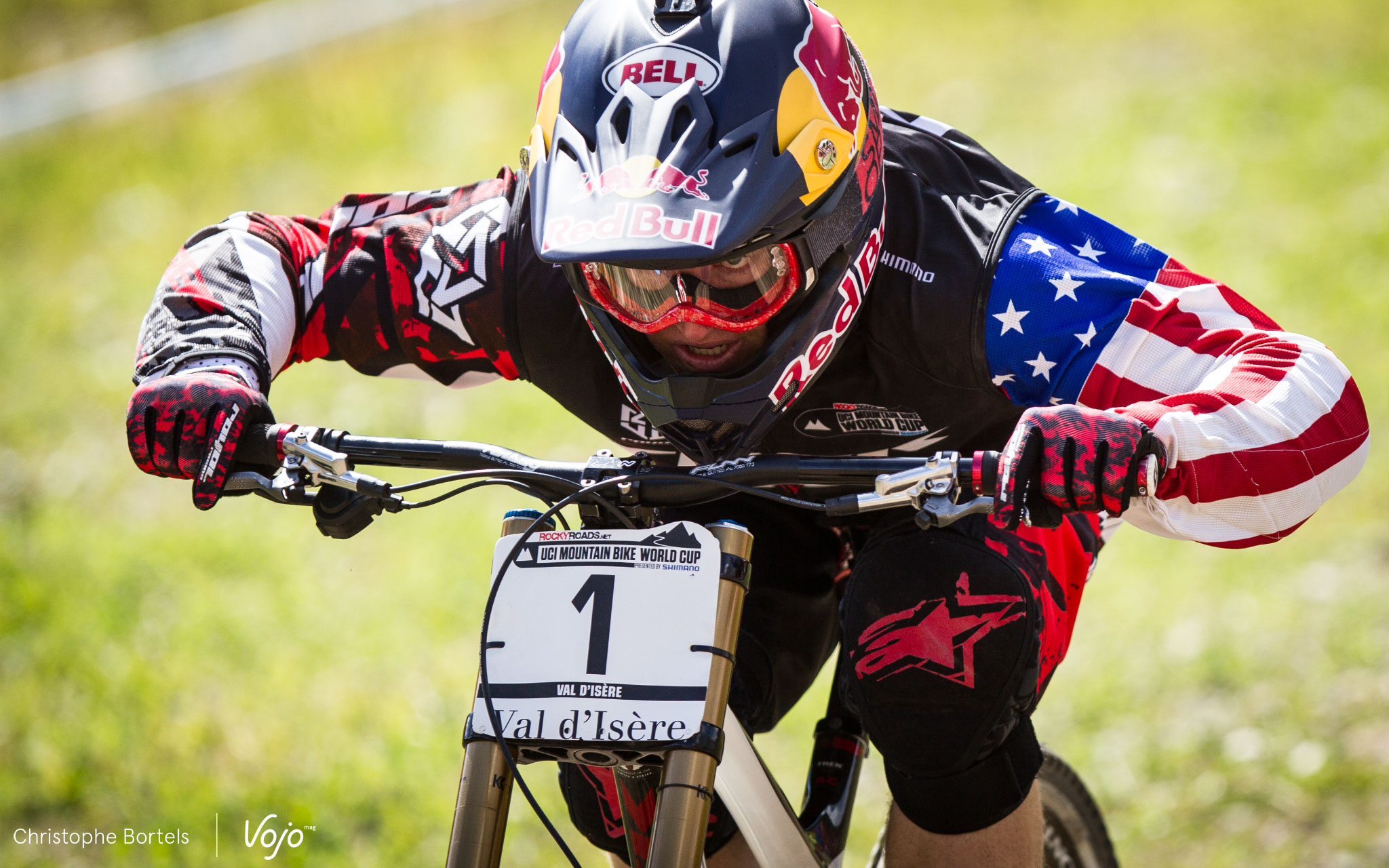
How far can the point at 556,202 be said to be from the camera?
2.34 m

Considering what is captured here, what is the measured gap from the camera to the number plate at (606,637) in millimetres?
1979

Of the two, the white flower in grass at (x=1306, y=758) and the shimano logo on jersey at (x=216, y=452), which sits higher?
the shimano logo on jersey at (x=216, y=452)

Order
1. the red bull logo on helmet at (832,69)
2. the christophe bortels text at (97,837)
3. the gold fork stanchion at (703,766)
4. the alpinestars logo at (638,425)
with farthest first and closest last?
the christophe bortels text at (97,837), the alpinestars logo at (638,425), the red bull logo on helmet at (832,69), the gold fork stanchion at (703,766)

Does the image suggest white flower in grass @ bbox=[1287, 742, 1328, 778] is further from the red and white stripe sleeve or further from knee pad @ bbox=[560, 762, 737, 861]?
knee pad @ bbox=[560, 762, 737, 861]

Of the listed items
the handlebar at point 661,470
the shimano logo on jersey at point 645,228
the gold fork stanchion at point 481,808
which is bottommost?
the gold fork stanchion at point 481,808

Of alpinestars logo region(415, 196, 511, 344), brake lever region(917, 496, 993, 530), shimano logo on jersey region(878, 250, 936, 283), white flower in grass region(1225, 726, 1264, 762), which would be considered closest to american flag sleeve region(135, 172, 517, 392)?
alpinestars logo region(415, 196, 511, 344)

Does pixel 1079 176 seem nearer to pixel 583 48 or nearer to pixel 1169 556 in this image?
pixel 1169 556

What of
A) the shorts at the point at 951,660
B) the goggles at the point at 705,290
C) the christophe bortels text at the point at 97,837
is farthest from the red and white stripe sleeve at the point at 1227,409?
the christophe bortels text at the point at 97,837

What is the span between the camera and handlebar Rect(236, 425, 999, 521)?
76.8 inches

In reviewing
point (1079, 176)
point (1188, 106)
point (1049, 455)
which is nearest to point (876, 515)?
point (1049, 455)

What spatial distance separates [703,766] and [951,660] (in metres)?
0.62

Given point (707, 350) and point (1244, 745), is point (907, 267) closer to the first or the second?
point (707, 350)

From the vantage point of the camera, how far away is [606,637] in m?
2.02

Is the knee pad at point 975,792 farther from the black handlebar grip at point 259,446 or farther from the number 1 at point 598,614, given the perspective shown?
the black handlebar grip at point 259,446
